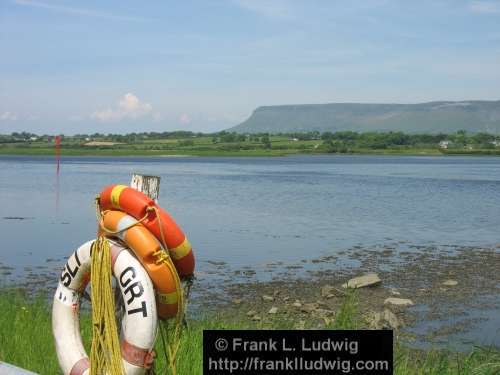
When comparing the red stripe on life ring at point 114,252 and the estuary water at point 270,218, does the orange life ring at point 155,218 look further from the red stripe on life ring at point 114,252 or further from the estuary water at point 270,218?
the estuary water at point 270,218

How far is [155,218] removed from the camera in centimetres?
431

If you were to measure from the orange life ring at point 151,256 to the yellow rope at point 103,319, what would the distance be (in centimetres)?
14

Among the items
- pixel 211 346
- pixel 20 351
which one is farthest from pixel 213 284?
pixel 211 346

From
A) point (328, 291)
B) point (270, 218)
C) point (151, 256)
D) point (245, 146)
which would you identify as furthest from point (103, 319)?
point (245, 146)

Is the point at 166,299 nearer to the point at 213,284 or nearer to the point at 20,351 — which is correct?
the point at 20,351

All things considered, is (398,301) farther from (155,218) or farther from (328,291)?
(155,218)

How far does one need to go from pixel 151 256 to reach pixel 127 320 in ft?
1.29

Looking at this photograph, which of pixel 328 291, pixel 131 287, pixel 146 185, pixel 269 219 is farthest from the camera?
pixel 269 219

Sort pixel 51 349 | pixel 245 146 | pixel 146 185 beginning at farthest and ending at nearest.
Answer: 1. pixel 245 146
2. pixel 51 349
3. pixel 146 185

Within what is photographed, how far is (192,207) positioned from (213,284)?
15.0m

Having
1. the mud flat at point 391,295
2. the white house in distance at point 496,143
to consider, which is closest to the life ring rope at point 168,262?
the mud flat at point 391,295

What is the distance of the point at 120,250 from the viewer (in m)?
4.27

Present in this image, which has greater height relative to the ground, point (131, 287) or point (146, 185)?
point (146, 185)

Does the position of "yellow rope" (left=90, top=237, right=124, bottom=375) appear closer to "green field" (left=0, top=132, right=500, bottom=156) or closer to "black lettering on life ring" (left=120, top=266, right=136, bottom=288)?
"black lettering on life ring" (left=120, top=266, right=136, bottom=288)
